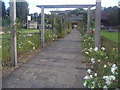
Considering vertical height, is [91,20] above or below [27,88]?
above

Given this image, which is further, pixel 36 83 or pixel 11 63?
pixel 11 63

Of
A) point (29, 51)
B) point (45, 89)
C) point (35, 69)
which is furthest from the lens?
point (29, 51)

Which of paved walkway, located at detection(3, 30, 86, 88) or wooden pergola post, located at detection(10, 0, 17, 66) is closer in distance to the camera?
paved walkway, located at detection(3, 30, 86, 88)

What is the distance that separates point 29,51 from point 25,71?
9.62ft

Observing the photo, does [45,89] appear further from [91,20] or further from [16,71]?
[91,20]

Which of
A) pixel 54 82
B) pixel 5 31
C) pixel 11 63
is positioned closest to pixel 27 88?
pixel 54 82

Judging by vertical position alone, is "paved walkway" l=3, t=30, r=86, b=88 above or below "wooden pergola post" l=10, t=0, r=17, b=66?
below

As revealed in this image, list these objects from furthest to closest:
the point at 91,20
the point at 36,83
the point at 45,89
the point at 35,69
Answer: the point at 91,20 < the point at 35,69 < the point at 36,83 < the point at 45,89

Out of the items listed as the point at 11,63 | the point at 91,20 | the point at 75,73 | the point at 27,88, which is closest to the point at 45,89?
the point at 27,88

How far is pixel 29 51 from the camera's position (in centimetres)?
790

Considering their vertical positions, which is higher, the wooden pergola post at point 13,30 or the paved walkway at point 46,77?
the wooden pergola post at point 13,30

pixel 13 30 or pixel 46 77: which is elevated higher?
pixel 13 30

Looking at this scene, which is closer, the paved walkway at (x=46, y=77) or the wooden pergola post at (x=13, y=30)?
the paved walkway at (x=46, y=77)

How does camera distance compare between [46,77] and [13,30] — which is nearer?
[46,77]
